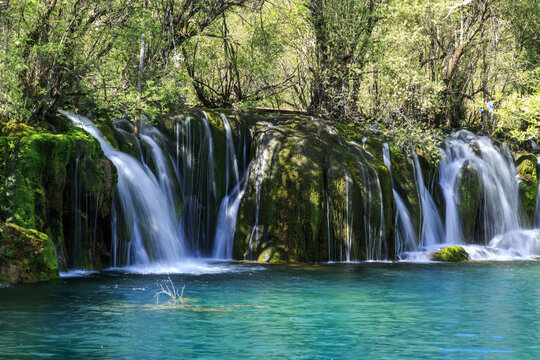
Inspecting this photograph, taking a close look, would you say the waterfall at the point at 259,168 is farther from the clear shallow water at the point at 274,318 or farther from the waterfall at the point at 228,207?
the clear shallow water at the point at 274,318

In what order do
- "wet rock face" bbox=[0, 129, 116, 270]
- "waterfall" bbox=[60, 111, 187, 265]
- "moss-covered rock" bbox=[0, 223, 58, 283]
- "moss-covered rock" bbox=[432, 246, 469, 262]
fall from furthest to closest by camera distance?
"moss-covered rock" bbox=[432, 246, 469, 262]
"waterfall" bbox=[60, 111, 187, 265]
"wet rock face" bbox=[0, 129, 116, 270]
"moss-covered rock" bbox=[0, 223, 58, 283]

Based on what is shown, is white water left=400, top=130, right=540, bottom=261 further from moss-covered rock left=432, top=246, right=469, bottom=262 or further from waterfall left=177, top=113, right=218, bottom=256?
waterfall left=177, top=113, right=218, bottom=256

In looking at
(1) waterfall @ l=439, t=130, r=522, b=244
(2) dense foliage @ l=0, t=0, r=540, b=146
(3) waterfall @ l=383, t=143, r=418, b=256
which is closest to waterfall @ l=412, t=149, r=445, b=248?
(1) waterfall @ l=439, t=130, r=522, b=244

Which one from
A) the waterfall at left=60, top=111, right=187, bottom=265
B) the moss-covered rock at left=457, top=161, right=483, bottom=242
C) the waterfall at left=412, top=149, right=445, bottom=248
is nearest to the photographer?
the waterfall at left=60, top=111, right=187, bottom=265

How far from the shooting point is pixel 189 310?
9.77 metres

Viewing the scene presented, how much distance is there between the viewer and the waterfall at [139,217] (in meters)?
15.3

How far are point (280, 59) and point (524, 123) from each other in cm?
1280

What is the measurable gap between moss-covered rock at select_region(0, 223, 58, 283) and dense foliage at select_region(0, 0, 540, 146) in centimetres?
367

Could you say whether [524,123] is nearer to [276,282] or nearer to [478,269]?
[478,269]

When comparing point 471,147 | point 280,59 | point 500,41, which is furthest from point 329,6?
point 500,41

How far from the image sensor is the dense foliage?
1616 centimetres

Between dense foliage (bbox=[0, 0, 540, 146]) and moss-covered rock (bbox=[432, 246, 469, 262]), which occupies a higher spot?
dense foliage (bbox=[0, 0, 540, 146])

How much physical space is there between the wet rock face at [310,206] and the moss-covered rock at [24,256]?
661 centimetres

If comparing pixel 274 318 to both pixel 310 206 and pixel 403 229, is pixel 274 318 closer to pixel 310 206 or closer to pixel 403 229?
pixel 310 206
